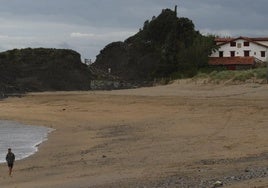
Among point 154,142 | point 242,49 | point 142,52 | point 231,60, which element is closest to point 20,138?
point 154,142

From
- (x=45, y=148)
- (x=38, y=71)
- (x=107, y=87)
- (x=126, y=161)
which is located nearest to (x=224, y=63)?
(x=107, y=87)

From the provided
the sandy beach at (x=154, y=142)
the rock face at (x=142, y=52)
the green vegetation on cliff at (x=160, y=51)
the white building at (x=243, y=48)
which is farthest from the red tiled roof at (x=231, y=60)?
the sandy beach at (x=154, y=142)

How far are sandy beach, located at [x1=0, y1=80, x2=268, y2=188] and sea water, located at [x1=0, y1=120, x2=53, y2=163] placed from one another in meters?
0.69

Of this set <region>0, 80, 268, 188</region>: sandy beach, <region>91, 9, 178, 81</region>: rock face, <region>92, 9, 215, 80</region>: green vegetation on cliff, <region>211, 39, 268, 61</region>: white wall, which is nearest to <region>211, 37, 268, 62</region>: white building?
<region>211, 39, 268, 61</region>: white wall

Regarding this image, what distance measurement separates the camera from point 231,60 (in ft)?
262

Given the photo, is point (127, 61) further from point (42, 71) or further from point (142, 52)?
point (42, 71)

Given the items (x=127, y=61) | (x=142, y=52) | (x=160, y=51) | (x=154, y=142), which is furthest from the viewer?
(x=127, y=61)

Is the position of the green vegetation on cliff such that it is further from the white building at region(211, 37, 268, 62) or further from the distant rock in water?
the distant rock in water

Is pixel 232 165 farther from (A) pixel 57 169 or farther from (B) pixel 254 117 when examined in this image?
(B) pixel 254 117

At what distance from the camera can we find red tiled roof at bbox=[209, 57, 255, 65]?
7781 cm

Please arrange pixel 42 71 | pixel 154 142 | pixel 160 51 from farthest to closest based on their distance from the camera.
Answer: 1. pixel 42 71
2. pixel 160 51
3. pixel 154 142

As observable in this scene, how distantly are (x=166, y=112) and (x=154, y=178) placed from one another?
22244 millimetres

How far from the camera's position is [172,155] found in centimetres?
2059

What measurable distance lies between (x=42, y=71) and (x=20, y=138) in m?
51.0
